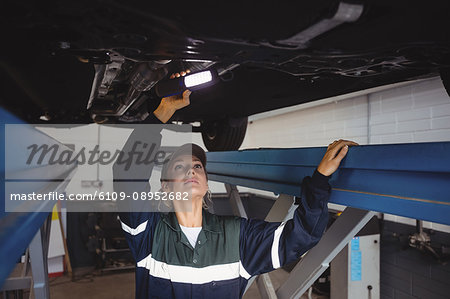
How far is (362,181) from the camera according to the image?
3.02ft

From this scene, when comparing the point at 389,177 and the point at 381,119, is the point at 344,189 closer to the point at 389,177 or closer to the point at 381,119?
the point at 389,177

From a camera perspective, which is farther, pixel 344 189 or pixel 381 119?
pixel 381 119

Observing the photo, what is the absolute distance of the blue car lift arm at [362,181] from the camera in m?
0.73

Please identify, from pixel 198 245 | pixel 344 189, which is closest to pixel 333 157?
pixel 344 189

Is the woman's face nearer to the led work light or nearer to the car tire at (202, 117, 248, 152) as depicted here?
the led work light

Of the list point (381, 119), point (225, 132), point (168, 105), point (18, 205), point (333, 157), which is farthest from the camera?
point (381, 119)

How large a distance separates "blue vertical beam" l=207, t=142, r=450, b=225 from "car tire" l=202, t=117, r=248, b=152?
1.35 metres

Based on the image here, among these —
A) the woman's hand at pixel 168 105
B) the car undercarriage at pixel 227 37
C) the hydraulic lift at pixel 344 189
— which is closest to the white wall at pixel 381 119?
the car undercarriage at pixel 227 37

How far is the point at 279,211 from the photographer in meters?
1.67

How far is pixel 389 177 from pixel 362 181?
0.28 ft

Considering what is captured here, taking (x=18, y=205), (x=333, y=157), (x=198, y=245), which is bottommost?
(x=198, y=245)

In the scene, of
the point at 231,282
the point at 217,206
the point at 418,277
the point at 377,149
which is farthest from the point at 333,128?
the point at 377,149

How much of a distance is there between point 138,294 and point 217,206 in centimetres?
515

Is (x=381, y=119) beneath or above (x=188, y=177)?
above
